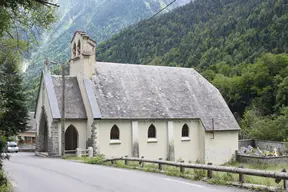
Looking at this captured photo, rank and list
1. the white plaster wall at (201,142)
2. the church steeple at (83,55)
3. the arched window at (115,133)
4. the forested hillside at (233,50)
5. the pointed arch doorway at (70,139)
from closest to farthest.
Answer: the arched window at (115,133)
the church steeple at (83,55)
the pointed arch doorway at (70,139)
the white plaster wall at (201,142)
the forested hillside at (233,50)

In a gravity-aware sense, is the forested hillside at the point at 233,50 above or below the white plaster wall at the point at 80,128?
above

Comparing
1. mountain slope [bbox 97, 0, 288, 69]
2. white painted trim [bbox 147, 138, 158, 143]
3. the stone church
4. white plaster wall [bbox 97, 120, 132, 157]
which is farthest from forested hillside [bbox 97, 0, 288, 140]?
white plaster wall [bbox 97, 120, 132, 157]

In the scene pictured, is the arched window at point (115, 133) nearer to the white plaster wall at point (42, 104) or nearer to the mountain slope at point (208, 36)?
the white plaster wall at point (42, 104)

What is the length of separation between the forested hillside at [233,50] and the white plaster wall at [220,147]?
12354 millimetres

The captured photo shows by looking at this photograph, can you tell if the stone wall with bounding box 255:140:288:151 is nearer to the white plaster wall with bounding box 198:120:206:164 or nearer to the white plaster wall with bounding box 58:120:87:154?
the white plaster wall with bounding box 198:120:206:164

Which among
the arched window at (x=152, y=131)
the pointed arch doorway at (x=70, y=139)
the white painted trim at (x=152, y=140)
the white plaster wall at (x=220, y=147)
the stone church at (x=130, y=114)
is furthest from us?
the white plaster wall at (x=220, y=147)

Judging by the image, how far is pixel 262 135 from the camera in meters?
46.7

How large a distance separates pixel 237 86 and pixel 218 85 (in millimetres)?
4786

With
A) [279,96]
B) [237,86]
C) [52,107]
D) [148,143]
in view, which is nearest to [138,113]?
[148,143]

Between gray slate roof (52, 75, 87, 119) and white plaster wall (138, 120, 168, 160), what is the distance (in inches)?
204

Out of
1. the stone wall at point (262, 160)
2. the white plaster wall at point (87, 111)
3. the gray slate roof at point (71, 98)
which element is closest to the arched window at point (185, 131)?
the stone wall at point (262, 160)

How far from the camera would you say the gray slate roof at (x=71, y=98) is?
31.2 metres

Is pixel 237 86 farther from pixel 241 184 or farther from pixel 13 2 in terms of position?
pixel 13 2

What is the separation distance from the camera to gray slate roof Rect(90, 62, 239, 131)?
3212 cm
